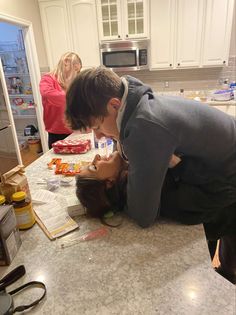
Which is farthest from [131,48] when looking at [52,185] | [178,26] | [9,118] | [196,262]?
[196,262]

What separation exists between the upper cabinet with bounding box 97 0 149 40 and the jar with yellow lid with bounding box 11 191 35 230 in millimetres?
3186

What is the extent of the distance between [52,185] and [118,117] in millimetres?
602

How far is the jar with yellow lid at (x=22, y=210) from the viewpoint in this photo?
3.13 feet

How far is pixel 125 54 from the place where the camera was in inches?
140

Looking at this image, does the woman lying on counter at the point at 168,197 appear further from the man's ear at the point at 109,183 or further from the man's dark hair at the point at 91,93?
the man's dark hair at the point at 91,93

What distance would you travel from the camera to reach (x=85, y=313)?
2.23 feet

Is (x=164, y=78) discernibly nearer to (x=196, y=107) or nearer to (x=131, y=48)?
(x=131, y=48)

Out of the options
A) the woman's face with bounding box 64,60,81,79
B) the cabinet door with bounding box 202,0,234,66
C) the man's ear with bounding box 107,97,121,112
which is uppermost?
the cabinet door with bounding box 202,0,234,66

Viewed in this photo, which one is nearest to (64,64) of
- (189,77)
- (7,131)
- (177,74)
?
(7,131)

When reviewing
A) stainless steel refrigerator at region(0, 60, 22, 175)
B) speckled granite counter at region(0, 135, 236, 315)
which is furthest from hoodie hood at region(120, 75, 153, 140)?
stainless steel refrigerator at region(0, 60, 22, 175)

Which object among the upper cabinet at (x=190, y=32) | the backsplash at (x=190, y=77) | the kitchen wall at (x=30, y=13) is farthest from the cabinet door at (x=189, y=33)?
the kitchen wall at (x=30, y=13)

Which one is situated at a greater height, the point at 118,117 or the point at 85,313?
the point at 118,117

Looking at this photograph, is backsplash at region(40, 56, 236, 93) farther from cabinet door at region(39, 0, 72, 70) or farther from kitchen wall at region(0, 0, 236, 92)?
cabinet door at region(39, 0, 72, 70)

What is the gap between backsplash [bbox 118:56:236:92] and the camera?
12.4 feet
